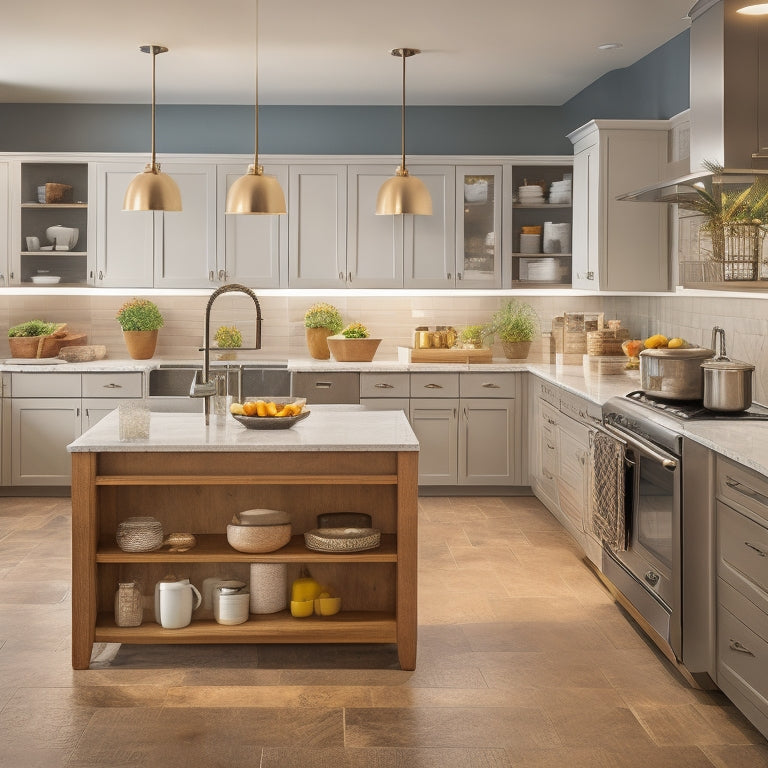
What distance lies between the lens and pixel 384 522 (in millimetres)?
4328

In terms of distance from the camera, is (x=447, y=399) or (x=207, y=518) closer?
(x=207, y=518)

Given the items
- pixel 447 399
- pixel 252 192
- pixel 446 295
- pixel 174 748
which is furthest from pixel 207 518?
pixel 446 295

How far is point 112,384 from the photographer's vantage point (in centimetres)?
718

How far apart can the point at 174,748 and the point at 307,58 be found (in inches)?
173

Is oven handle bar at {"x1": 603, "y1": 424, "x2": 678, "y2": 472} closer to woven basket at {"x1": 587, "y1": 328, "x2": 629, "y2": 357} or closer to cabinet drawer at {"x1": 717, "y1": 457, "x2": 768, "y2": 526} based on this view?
cabinet drawer at {"x1": 717, "y1": 457, "x2": 768, "y2": 526}

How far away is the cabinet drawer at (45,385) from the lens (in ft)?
23.4

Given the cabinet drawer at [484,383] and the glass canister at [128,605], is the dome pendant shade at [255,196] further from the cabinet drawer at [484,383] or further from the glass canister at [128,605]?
the cabinet drawer at [484,383]

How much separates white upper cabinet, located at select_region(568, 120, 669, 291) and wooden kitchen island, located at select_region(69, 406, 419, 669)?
9.30 ft

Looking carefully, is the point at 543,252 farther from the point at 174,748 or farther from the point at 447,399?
the point at 174,748

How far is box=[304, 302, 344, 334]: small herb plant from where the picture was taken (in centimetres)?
761

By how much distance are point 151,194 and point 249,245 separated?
2.28 m

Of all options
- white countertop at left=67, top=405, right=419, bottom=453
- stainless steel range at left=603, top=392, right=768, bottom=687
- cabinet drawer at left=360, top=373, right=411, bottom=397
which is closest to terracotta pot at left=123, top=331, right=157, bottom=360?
cabinet drawer at left=360, top=373, right=411, bottom=397

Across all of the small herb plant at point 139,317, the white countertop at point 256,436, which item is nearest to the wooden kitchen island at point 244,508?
the white countertop at point 256,436

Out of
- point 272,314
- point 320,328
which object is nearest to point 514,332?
point 320,328
